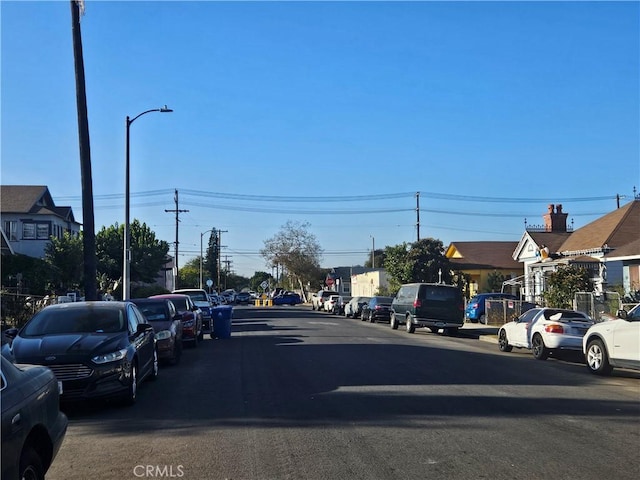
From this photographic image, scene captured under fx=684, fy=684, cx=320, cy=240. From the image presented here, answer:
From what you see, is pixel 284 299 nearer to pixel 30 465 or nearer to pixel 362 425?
pixel 362 425

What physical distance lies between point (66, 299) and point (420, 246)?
103ft

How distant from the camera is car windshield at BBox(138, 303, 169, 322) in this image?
1602 cm

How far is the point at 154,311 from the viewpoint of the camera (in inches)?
643

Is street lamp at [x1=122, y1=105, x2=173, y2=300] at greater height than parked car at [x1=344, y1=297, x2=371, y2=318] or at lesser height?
greater

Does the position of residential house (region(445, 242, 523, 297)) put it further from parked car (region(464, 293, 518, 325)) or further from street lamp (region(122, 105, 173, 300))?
street lamp (region(122, 105, 173, 300))

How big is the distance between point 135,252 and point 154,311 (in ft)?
114

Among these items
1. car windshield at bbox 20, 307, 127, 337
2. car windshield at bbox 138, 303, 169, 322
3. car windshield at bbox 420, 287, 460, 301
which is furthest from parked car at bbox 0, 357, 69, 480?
car windshield at bbox 420, 287, 460, 301

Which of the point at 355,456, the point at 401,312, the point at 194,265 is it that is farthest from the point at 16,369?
the point at 194,265

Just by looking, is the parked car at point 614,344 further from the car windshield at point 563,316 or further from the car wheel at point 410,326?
the car wheel at point 410,326

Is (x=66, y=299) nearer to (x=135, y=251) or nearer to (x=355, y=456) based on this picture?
(x=355, y=456)

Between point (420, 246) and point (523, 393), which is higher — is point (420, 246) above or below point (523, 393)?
above

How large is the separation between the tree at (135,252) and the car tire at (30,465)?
42.6 metres

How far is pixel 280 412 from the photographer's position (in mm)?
9273

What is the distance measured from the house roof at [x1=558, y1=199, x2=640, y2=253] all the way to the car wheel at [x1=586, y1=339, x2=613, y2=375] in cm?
1923
